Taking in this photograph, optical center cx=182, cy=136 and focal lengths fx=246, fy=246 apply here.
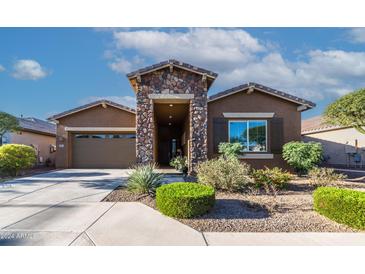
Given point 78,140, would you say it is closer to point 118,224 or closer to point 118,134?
point 118,134

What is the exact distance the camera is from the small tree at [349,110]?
977 cm

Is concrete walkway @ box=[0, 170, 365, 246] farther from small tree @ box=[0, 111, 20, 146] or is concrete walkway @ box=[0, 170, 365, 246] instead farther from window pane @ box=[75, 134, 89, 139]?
window pane @ box=[75, 134, 89, 139]

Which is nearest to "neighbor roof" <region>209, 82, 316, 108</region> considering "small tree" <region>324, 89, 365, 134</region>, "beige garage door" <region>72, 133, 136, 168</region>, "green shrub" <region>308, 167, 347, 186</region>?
"small tree" <region>324, 89, 365, 134</region>

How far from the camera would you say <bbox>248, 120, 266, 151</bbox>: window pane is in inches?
498

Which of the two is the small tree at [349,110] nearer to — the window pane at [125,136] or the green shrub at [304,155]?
the green shrub at [304,155]

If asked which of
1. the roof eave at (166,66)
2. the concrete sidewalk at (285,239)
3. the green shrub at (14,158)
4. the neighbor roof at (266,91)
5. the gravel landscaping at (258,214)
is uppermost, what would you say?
the roof eave at (166,66)

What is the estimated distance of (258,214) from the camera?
6090 mm

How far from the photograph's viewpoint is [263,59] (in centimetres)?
1133

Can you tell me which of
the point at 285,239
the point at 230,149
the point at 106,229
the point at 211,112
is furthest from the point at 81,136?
the point at 285,239

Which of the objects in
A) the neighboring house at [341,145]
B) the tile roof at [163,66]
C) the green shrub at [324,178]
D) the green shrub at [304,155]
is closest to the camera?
the green shrub at [324,178]

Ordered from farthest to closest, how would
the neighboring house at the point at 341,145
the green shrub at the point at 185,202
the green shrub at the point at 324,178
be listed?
the neighboring house at the point at 341,145, the green shrub at the point at 324,178, the green shrub at the point at 185,202

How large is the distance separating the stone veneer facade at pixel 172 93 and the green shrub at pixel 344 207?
6091mm

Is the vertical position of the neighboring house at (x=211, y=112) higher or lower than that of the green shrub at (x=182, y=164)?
higher

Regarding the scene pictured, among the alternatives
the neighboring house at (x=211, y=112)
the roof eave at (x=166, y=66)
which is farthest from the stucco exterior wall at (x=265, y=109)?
the roof eave at (x=166, y=66)
